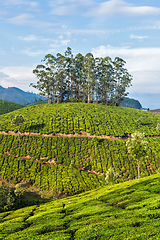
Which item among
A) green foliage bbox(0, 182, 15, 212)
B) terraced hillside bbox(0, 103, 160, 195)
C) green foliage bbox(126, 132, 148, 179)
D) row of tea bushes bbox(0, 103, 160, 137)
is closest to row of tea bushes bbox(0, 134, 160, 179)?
terraced hillside bbox(0, 103, 160, 195)

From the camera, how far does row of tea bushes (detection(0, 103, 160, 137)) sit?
95.8 metres

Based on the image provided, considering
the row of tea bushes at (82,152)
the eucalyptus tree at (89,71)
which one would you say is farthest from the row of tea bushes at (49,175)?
the eucalyptus tree at (89,71)

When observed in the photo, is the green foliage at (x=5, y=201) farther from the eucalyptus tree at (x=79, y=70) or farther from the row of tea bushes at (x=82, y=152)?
the eucalyptus tree at (x=79, y=70)

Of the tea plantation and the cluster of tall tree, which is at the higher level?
the cluster of tall tree

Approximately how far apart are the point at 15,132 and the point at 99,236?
84.2 metres

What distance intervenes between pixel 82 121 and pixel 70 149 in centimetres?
2645

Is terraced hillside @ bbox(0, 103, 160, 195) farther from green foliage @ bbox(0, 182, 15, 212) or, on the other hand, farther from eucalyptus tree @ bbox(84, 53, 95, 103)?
eucalyptus tree @ bbox(84, 53, 95, 103)

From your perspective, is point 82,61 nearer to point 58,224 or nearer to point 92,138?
point 92,138

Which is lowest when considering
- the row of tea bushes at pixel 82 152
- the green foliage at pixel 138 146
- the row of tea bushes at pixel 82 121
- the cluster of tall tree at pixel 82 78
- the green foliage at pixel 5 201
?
the green foliage at pixel 5 201

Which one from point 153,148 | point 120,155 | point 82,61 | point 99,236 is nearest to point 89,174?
point 120,155

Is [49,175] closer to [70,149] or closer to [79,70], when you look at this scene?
[70,149]

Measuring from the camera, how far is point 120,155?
82.4 metres

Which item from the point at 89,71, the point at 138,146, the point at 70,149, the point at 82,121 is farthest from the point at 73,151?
the point at 89,71

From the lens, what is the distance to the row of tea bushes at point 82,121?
95.8 m
